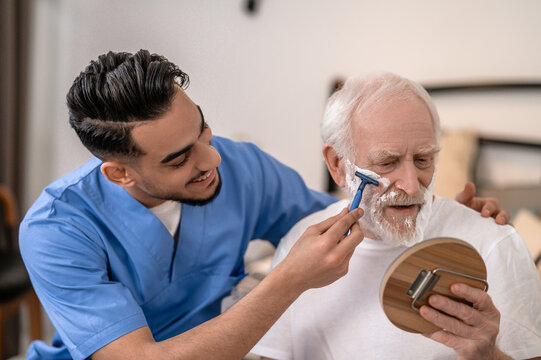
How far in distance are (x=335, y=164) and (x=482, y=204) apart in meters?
0.32

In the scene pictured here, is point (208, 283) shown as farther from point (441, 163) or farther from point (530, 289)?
point (441, 163)

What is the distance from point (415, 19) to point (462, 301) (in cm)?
154

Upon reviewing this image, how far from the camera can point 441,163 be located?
6.05ft

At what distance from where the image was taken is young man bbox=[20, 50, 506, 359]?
0.83m

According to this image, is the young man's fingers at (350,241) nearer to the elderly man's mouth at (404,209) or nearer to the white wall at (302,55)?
the elderly man's mouth at (404,209)

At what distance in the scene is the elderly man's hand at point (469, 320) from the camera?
0.77 metres

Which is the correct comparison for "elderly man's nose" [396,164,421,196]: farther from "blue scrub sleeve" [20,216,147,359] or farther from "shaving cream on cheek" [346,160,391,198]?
"blue scrub sleeve" [20,216,147,359]

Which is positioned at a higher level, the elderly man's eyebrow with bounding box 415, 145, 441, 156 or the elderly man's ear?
the elderly man's eyebrow with bounding box 415, 145, 441, 156

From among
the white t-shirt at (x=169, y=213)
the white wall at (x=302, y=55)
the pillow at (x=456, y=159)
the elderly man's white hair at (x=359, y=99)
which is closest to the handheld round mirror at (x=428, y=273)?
the elderly man's white hair at (x=359, y=99)

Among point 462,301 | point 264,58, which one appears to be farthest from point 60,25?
point 462,301

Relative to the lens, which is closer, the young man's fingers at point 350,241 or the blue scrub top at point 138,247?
the young man's fingers at point 350,241

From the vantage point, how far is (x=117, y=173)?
990mm

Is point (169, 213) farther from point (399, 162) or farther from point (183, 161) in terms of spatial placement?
point (399, 162)

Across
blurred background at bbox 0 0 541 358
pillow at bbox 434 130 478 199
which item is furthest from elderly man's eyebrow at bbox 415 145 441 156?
Result: pillow at bbox 434 130 478 199
